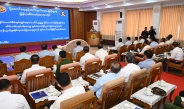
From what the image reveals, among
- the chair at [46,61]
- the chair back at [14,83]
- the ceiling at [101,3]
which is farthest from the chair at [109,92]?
the ceiling at [101,3]

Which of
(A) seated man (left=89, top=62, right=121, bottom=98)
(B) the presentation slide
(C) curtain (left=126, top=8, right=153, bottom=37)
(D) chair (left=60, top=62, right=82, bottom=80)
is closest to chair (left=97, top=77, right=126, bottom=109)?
(A) seated man (left=89, top=62, right=121, bottom=98)

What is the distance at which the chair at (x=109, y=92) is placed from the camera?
1.89 m

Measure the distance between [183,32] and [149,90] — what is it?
6.28 meters

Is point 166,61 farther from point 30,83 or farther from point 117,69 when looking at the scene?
point 30,83

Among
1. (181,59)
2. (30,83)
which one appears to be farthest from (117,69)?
(181,59)

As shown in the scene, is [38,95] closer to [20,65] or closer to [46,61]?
[20,65]

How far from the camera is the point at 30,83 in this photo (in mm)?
2389

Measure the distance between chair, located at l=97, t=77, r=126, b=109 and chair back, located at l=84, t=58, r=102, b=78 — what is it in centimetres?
117

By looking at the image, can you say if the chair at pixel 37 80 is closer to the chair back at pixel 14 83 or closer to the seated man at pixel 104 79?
the chair back at pixel 14 83

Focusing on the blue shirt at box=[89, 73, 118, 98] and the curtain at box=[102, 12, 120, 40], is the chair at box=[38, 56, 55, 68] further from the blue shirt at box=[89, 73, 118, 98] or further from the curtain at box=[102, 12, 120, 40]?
the curtain at box=[102, 12, 120, 40]

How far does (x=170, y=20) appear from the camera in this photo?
7.48 m

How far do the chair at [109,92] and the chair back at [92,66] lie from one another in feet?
3.85

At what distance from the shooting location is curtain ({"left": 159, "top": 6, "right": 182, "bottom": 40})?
23.7 feet

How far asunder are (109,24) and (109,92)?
31.0 feet
